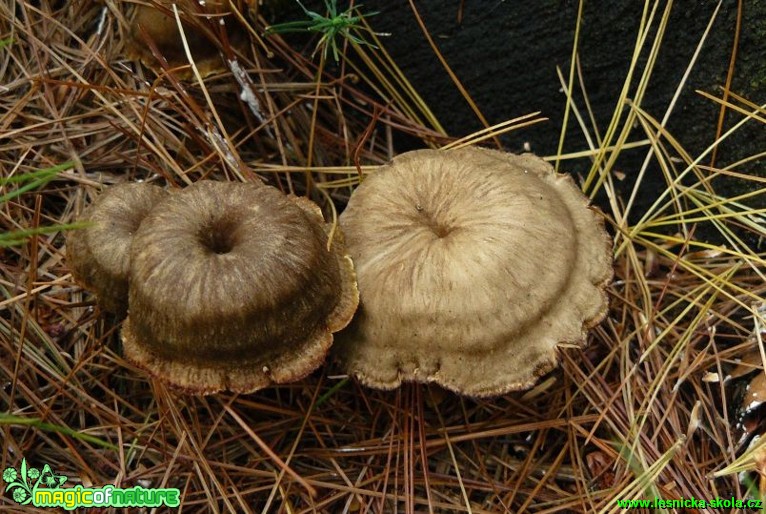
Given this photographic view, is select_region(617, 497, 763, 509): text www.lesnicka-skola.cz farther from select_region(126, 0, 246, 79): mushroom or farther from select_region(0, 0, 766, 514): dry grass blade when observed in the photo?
select_region(126, 0, 246, 79): mushroom

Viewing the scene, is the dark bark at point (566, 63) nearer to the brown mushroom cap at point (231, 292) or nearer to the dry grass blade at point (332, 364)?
the dry grass blade at point (332, 364)

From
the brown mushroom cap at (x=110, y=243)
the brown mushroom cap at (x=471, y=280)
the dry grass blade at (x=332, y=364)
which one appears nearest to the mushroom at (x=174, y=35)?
the dry grass blade at (x=332, y=364)

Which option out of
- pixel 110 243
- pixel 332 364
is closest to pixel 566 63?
pixel 332 364

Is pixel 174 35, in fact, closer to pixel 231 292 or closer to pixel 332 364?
pixel 231 292

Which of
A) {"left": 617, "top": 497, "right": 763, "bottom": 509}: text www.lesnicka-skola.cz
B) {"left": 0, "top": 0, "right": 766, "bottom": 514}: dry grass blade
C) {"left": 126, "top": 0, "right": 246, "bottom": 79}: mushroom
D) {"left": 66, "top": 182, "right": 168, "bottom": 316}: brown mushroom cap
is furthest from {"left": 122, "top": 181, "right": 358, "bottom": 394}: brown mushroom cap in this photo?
{"left": 617, "top": 497, "right": 763, "bottom": 509}: text www.lesnicka-skola.cz

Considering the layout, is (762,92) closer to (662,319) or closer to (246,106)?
(662,319)

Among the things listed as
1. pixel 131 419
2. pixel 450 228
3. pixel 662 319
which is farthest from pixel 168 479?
pixel 662 319
